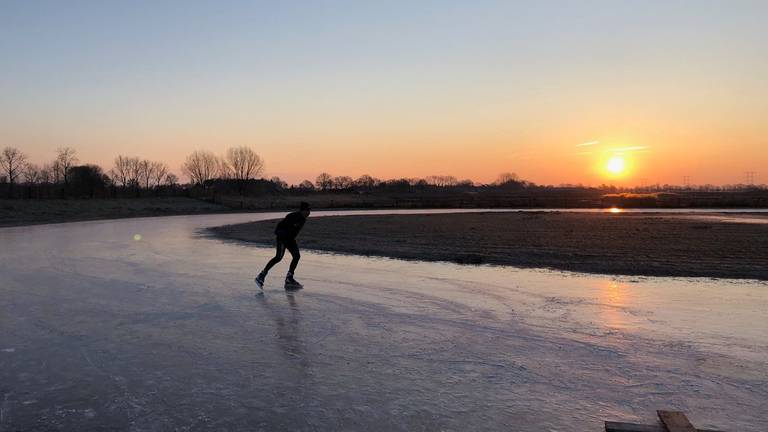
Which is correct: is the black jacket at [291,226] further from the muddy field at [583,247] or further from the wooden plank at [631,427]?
the wooden plank at [631,427]

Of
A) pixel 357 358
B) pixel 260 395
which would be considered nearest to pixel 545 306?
pixel 357 358

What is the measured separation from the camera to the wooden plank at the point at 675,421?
3.58 m

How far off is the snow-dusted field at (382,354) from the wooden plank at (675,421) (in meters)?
0.21

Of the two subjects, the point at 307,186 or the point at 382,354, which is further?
the point at 307,186

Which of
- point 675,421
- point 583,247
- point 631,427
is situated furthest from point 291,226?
point 583,247

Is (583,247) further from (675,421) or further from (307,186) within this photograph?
(307,186)

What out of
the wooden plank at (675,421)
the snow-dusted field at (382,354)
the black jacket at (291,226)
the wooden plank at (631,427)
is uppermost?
the black jacket at (291,226)

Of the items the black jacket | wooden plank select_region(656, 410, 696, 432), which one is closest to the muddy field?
the black jacket

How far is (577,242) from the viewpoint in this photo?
17.5 metres

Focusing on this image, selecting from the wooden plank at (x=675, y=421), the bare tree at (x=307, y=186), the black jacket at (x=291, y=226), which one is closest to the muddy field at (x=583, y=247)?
the black jacket at (x=291, y=226)

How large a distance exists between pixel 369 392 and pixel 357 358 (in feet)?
3.14

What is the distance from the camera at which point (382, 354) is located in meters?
5.67

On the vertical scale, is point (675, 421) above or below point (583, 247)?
below

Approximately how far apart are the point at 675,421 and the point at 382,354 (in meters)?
2.76
